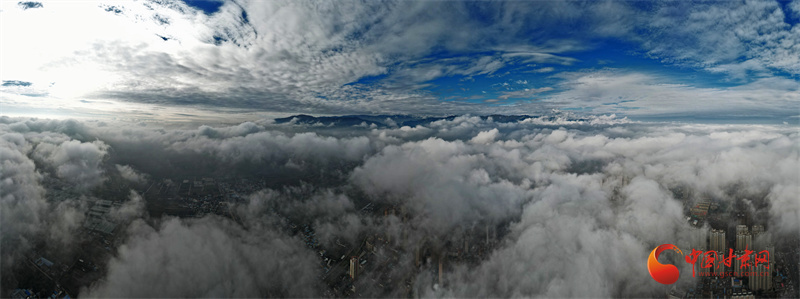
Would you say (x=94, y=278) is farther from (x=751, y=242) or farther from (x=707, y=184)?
(x=707, y=184)

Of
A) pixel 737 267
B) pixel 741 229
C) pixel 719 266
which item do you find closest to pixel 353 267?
pixel 719 266

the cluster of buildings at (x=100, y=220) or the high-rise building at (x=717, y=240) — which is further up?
the cluster of buildings at (x=100, y=220)

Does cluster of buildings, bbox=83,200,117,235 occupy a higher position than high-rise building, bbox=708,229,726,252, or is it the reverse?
cluster of buildings, bbox=83,200,117,235

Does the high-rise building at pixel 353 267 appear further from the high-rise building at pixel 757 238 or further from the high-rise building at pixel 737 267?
the high-rise building at pixel 757 238

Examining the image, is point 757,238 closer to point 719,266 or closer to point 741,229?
point 741,229

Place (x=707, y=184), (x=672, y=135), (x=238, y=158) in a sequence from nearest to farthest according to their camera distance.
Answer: (x=707, y=184)
(x=238, y=158)
(x=672, y=135)

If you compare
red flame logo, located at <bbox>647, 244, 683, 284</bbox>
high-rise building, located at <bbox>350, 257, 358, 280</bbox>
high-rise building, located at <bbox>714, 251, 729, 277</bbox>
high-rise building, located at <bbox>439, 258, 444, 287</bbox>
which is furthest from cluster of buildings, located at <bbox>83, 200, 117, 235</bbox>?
high-rise building, located at <bbox>714, 251, 729, 277</bbox>

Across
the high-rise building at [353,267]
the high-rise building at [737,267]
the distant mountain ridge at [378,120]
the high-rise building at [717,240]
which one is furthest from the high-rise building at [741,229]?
the distant mountain ridge at [378,120]

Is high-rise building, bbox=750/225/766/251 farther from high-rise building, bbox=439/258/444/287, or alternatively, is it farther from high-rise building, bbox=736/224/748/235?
high-rise building, bbox=439/258/444/287

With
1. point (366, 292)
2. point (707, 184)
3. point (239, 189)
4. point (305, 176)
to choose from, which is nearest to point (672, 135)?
point (707, 184)
